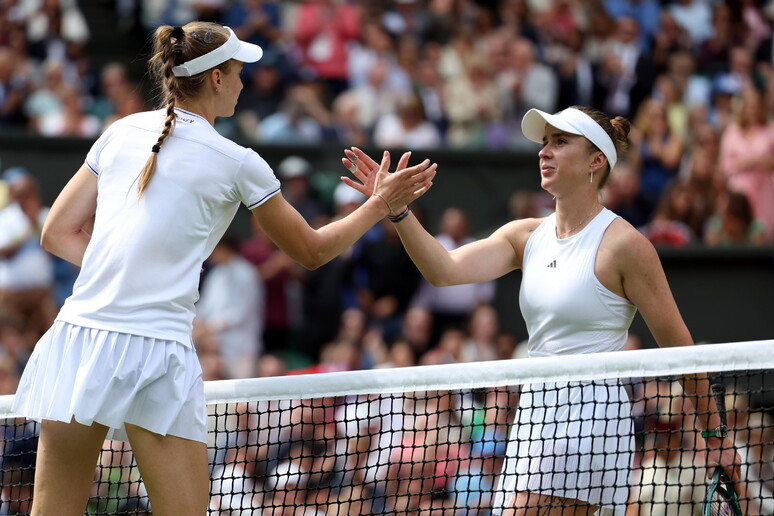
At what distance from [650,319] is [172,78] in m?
1.95

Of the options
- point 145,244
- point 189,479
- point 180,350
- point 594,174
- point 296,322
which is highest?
point 594,174

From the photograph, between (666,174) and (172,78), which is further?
(666,174)

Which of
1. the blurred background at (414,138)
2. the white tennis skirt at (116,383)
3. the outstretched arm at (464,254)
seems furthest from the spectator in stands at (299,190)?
the white tennis skirt at (116,383)

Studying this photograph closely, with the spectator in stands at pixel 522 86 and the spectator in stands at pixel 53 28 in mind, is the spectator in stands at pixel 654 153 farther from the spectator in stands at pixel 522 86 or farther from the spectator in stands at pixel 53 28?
the spectator in stands at pixel 53 28

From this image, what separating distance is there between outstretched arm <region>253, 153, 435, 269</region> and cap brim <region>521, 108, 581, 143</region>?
1.90ft

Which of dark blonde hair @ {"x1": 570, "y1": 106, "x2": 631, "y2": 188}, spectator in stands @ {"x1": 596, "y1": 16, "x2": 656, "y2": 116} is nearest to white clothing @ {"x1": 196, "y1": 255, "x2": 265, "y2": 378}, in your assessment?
spectator in stands @ {"x1": 596, "y1": 16, "x2": 656, "y2": 116}

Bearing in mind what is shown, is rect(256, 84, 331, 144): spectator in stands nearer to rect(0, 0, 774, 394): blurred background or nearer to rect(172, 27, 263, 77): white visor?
rect(0, 0, 774, 394): blurred background

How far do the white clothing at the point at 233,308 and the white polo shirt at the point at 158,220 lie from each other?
5990 millimetres

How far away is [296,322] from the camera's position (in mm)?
10438

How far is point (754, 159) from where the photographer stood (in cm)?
1092

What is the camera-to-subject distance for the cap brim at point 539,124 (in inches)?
180

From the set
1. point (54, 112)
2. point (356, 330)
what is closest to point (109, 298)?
point (356, 330)

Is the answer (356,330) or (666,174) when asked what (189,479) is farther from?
(666,174)

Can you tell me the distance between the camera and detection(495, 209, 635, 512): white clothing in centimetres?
441
